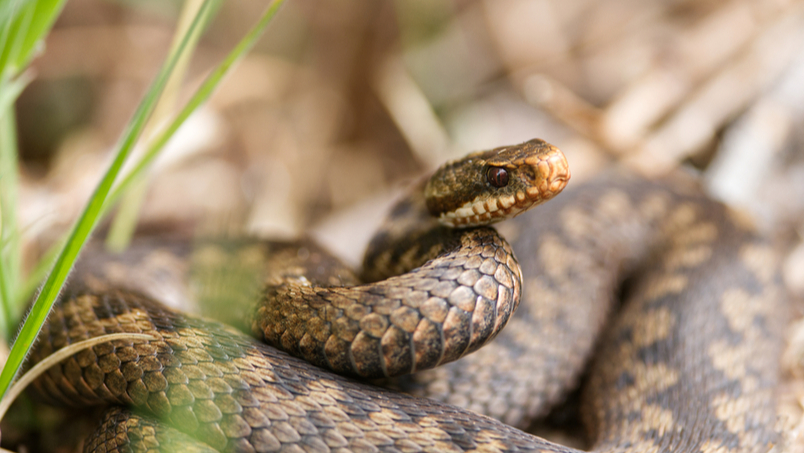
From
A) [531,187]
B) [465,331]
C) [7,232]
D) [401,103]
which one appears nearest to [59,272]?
[7,232]

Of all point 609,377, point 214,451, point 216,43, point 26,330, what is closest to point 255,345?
point 214,451

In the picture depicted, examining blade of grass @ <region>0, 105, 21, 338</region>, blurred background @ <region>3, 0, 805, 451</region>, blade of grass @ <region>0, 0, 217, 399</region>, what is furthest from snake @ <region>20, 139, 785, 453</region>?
blurred background @ <region>3, 0, 805, 451</region>

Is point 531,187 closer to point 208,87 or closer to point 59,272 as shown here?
point 208,87

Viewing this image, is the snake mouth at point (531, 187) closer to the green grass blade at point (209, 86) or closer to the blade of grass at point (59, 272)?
the green grass blade at point (209, 86)

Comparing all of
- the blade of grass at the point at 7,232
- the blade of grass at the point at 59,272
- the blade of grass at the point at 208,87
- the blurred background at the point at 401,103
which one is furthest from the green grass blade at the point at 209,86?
the blurred background at the point at 401,103

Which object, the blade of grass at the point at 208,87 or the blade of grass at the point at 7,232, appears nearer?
the blade of grass at the point at 208,87

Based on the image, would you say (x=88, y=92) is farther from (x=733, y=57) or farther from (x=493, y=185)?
(x=733, y=57)

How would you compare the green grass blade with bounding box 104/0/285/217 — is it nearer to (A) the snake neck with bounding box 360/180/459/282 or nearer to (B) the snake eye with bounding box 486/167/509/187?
(B) the snake eye with bounding box 486/167/509/187

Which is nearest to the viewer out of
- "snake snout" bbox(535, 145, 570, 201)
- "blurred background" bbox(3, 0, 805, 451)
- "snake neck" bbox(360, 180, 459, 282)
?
"snake snout" bbox(535, 145, 570, 201)
